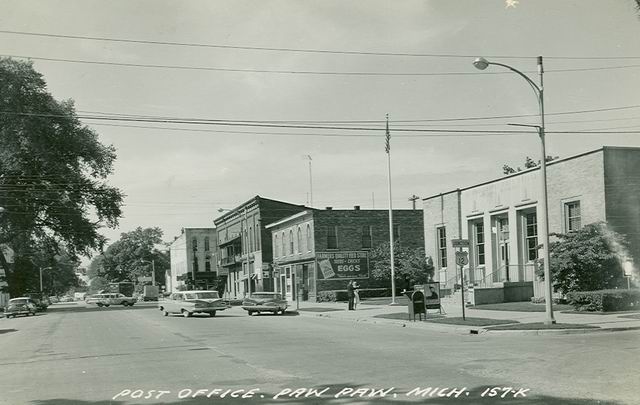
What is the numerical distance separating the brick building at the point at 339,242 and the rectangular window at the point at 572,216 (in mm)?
23626

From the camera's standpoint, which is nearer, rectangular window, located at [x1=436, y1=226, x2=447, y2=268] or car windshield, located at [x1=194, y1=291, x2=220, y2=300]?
car windshield, located at [x1=194, y1=291, x2=220, y2=300]

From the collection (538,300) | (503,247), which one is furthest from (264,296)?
(538,300)

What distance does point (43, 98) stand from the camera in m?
53.4

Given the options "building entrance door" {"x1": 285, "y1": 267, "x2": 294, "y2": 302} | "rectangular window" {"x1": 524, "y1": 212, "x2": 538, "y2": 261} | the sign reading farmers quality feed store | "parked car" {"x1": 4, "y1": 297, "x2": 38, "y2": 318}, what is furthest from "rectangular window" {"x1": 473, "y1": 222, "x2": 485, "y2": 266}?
"parked car" {"x1": 4, "y1": 297, "x2": 38, "y2": 318}

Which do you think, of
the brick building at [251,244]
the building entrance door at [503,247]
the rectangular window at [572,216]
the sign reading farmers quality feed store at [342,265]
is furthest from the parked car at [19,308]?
the rectangular window at [572,216]

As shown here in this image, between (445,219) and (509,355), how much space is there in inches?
1151

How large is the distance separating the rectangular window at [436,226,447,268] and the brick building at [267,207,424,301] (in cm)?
1033

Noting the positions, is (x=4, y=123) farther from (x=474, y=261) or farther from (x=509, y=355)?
(x=509, y=355)

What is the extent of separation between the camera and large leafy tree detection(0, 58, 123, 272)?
2028 inches

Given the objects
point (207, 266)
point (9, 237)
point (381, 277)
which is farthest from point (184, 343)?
point (207, 266)

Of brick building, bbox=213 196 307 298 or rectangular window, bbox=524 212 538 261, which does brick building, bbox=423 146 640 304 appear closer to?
rectangular window, bbox=524 212 538 261

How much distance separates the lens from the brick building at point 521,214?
28.6 metres

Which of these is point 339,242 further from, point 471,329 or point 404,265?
point 471,329

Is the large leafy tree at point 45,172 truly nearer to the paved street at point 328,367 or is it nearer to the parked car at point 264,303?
the parked car at point 264,303
